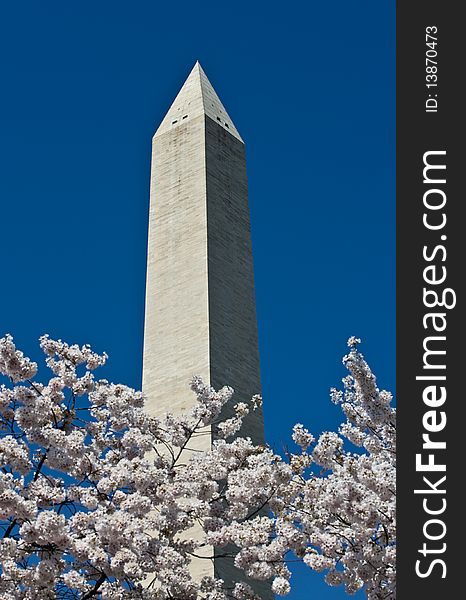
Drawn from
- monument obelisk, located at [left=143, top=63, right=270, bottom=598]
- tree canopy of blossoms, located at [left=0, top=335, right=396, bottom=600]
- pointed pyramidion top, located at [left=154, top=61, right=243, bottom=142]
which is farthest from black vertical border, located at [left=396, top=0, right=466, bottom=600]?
pointed pyramidion top, located at [left=154, top=61, right=243, bottom=142]

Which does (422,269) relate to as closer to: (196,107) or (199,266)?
(199,266)

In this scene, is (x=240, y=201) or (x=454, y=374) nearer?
(x=454, y=374)

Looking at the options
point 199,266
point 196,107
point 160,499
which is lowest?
point 160,499

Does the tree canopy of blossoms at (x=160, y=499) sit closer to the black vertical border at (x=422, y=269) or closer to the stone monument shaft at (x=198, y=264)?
the black vertical border at (x=422, y=269)

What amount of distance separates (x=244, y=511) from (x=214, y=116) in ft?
42.3

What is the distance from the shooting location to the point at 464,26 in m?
10.5

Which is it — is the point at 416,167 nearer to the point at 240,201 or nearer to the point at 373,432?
the point at 373,432

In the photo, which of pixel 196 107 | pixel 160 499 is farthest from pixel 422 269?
pixel 196 107

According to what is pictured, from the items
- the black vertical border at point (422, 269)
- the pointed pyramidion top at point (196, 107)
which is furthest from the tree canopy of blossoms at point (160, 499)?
the pointed pyramidion top at point (196, 107)

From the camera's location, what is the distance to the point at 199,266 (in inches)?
822

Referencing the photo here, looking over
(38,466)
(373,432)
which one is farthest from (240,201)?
(38,466)

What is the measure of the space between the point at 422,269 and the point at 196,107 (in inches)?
570

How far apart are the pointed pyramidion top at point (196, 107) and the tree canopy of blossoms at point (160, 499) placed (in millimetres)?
11291

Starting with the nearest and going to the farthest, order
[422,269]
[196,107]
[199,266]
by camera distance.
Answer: [422,269] → [199,266] → [196,107]
